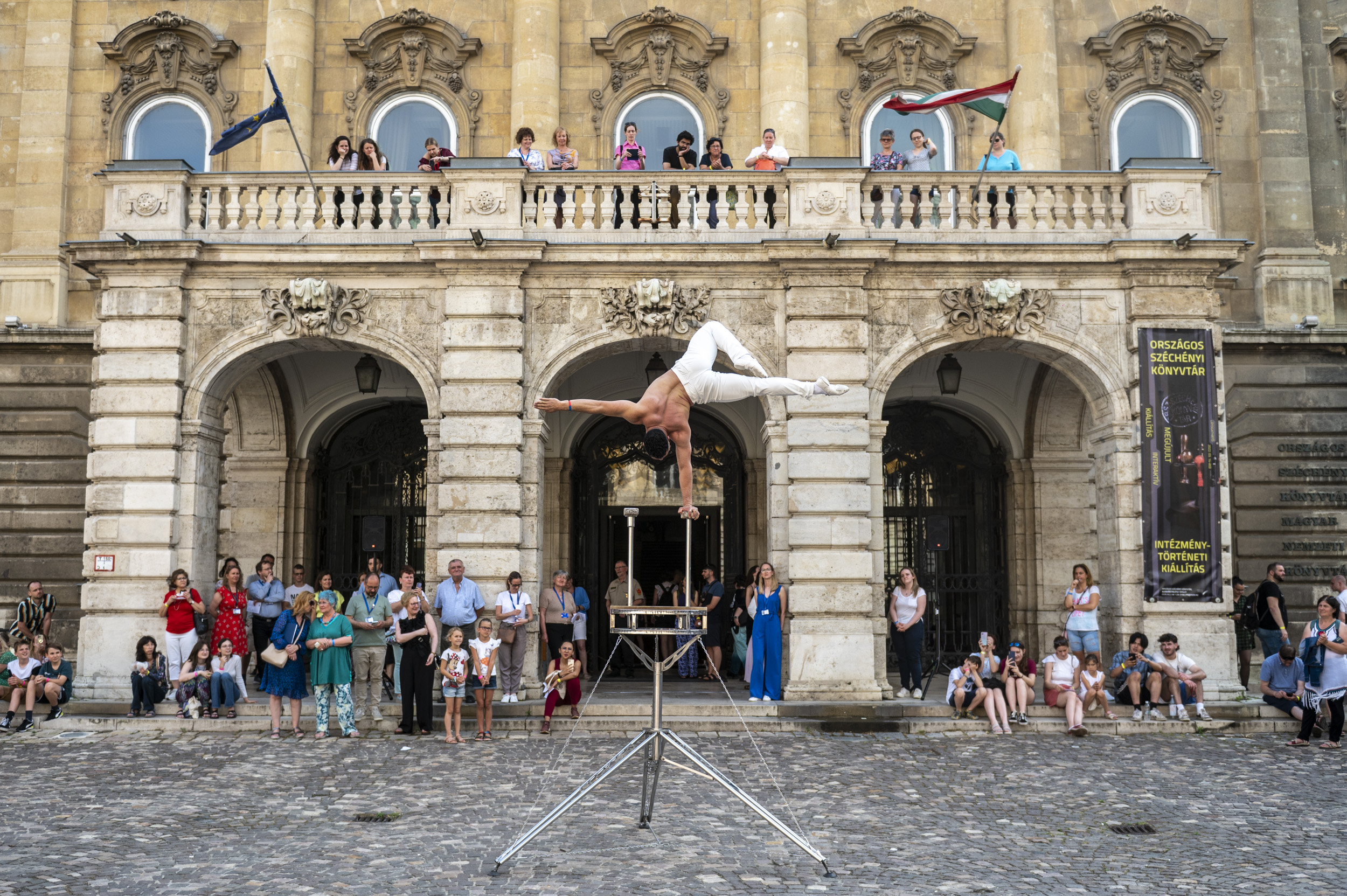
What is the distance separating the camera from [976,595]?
763 inches

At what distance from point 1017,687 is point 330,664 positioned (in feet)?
26.3

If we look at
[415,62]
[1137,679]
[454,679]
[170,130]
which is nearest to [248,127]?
[415,62]

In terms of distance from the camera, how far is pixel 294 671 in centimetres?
1336

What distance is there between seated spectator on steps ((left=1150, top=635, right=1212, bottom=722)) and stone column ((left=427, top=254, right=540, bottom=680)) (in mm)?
7674

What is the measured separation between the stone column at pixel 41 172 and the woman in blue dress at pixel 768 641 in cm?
1267

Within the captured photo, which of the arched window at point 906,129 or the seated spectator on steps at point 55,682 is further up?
the arched window at point 906,129

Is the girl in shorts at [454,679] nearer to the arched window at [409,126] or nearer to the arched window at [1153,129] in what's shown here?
the arched window at [409,126]

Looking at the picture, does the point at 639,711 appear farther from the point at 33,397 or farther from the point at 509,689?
the point at 33,397

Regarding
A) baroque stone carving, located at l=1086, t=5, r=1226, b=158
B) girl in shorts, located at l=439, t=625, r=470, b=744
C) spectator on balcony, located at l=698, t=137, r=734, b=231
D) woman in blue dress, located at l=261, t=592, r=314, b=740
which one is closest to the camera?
girl in shorts, located at l=439, t=625, r=470, b=744

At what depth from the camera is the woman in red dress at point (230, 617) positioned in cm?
1470

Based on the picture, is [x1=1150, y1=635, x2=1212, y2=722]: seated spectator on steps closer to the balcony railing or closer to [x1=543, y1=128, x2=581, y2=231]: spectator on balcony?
the balcony railing

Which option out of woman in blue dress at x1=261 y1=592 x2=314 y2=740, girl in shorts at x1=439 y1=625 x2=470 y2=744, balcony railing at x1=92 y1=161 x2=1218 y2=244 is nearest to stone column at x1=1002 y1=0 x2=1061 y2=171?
balcony railing at x1=92 y1=161 x2=1218 y2=244

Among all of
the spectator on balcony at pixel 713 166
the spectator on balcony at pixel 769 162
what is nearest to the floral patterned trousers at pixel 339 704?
the spectator on balcony at pixel 713 166

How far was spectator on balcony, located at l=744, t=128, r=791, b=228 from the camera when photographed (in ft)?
51.0
